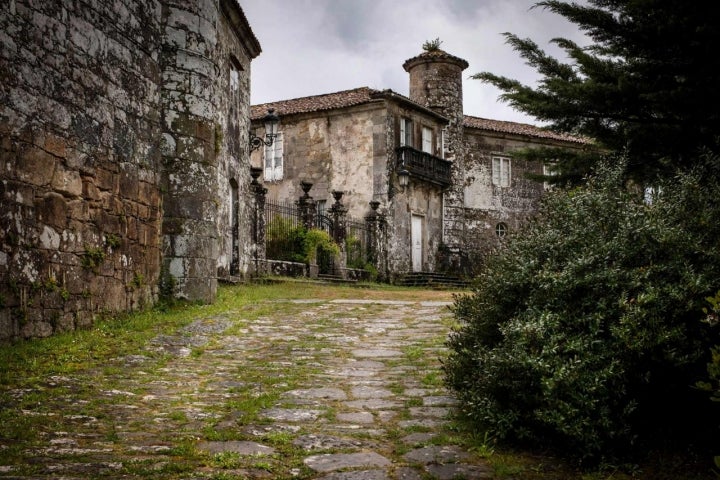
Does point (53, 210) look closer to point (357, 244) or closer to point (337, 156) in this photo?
point (357, 244)

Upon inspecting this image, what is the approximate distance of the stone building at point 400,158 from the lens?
25.5 meters

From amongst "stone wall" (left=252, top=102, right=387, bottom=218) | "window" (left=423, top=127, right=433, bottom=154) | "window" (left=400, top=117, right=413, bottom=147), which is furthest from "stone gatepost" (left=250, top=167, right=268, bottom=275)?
"window" (left=423, top=127, right=433, bottom=154)

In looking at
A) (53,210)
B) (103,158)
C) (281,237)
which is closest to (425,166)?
(281,237)

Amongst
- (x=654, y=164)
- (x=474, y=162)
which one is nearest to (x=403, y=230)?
(x=474, y=162)

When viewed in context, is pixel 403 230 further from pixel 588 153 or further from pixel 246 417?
pixel 246 417

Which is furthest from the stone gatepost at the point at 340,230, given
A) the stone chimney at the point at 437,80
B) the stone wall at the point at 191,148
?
the stone wall at the point at 191,148

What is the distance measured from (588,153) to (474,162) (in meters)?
24.5

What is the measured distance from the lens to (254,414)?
5.02 meters

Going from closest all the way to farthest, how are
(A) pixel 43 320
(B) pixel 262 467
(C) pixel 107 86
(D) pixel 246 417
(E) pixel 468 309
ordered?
1. (B) pixel 262 467
2. (D) pixel 246 417
3. (E) pixel 468 309
4. (A) pixel 43 320
5. (C) pixel 107 86

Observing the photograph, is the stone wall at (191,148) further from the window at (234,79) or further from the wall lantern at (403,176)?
the wall lantern at (403,176)


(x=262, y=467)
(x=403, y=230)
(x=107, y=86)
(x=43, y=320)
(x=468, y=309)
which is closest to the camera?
(x=262, y=467)

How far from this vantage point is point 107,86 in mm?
8562

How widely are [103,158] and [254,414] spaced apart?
4783 millimetres

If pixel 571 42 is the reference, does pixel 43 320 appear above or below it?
below
